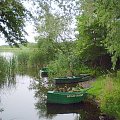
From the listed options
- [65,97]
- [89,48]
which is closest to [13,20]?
[65,97]

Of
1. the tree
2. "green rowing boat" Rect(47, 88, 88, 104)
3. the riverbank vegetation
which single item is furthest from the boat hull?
the tree

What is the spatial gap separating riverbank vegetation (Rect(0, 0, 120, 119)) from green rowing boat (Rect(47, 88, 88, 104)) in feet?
3.80

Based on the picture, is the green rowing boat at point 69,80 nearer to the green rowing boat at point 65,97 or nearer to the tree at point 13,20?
the green rowing boat at point 65,97

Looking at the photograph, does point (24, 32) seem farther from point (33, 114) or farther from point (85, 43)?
point (85, 43)

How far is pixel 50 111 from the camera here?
18234mm

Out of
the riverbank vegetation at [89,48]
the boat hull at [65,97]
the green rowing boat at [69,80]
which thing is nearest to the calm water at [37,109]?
the boat hull at [65,97]

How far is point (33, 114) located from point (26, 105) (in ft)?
8.39

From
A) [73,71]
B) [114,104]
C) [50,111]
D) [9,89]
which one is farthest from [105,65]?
[114,104]

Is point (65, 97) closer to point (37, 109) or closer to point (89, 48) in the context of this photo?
point (37, 109)

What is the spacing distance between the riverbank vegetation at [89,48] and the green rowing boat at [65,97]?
116 cm

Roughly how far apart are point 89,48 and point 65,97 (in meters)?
10.2

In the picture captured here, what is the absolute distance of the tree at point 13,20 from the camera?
10773mm

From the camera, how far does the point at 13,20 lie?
11.9 meters

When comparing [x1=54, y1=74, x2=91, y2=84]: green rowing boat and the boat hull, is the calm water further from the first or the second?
[x1=54, y1=74, x2=91, y2=84]: green rowing boat
